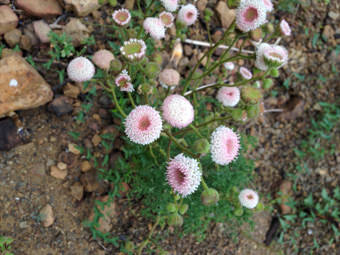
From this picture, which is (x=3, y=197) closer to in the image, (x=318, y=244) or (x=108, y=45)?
(x=108, y=45)

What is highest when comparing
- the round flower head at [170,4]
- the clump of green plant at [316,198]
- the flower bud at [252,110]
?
the round flower head at [170,4]

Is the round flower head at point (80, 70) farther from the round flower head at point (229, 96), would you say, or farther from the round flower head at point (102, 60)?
the round flower head at point (229, 96)

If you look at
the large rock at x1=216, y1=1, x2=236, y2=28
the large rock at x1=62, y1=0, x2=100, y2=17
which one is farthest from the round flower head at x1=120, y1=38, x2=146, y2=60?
the large rock at x1=216, y1=1, x2=236, y2=28

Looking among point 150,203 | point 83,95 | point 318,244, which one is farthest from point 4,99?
point 318,244

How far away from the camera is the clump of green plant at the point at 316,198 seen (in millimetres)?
3516

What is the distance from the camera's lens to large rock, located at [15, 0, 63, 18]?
273cm

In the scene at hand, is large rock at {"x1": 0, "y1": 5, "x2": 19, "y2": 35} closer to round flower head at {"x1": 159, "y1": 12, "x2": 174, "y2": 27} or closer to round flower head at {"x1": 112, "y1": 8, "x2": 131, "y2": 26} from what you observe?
round flower head at {"x1": 112, "y1": 8, "x2": 131, "y2": 26}

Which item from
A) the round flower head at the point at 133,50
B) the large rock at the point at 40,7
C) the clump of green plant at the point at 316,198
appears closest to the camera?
the round flower head at the point at 133,50

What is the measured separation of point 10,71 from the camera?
2.43 m

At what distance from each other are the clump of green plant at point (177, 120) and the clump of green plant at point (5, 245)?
24.4 inches

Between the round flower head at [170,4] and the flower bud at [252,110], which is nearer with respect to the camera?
the flower bud at [252,110]

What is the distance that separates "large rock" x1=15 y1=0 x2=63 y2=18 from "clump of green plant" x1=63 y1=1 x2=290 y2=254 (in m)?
0.52

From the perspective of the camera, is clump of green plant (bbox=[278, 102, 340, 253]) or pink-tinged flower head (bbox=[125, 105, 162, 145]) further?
clump of green plant (bbox=[278, 102, 340, 253])

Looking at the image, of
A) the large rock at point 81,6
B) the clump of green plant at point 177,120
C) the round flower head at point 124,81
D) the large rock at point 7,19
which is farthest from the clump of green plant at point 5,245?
the large rock at point 81,6
